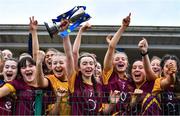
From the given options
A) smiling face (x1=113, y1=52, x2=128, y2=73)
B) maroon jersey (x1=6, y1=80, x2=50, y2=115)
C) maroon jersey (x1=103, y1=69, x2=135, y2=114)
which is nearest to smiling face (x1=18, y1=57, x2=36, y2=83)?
maroon jersey (x1=6, y1=80, x2=50, y2=115)

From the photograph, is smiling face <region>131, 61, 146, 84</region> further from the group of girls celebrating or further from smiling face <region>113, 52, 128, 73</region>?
smiling face <region>113, 52, 128, 73</region>

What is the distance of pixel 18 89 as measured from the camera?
237 inches

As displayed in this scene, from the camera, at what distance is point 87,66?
6.15 m

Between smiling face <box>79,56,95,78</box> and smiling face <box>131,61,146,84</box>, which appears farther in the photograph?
smiling face <box>131,61,146,84</box>

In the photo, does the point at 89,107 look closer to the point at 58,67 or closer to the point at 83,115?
the point at 83,115

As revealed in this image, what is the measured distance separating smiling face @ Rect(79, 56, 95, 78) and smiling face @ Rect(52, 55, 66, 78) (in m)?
0.23

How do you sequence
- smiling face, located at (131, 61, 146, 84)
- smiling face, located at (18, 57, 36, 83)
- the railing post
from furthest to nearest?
1. smiling face, located at (131, 61, 146, 84)
2. smiling face, located at (18, 57, 36, 83)
3. the railing post

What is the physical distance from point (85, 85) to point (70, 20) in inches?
32.3

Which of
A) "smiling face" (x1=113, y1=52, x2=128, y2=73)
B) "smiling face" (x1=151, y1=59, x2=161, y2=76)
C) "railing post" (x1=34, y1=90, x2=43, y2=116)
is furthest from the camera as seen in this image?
"smiling face" (x1=151, y1=59, x2=161, y2=76)

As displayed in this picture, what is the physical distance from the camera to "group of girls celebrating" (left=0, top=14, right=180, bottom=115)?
19.1 ft

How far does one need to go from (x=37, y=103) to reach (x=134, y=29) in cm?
424

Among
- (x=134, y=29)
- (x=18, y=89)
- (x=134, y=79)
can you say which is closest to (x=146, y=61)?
(x=134, y=79)

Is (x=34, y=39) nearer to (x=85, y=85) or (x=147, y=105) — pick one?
(x=85, y=85)

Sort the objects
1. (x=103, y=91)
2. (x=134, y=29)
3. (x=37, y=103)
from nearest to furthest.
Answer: (x=37, y=103) < (x=103, y=91) < (x=134, y=29)
